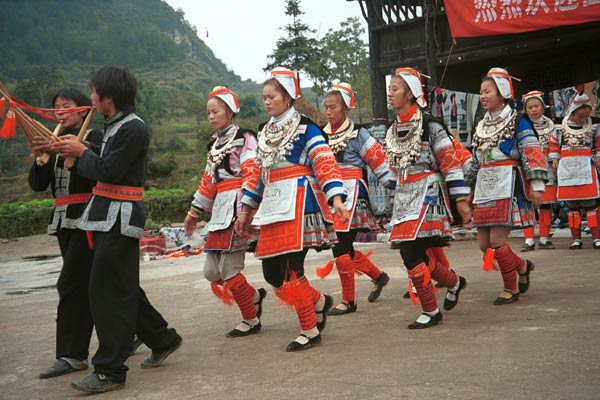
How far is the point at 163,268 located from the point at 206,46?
148m

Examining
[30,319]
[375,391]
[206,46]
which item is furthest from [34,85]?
[206,46]

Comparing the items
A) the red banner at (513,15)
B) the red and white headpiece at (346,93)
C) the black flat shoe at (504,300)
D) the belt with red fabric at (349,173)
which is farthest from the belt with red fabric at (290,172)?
the red banner at (513,15)

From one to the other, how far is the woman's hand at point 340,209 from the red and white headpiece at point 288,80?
897 mm

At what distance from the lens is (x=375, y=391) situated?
352cm

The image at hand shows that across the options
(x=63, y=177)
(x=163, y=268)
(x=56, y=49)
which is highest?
(x=56, y=49)

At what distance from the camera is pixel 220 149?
552cm

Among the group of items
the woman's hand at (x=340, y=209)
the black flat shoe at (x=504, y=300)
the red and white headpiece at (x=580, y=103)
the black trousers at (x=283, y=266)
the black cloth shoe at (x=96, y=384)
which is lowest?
the black flat shoe at (x=504, y=300)

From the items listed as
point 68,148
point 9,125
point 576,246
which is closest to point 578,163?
point 576,246

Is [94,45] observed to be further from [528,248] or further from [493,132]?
[493,132]

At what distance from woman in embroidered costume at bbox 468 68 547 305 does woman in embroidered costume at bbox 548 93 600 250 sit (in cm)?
399

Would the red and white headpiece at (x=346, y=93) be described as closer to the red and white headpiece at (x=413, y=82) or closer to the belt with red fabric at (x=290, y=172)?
the red and white headpiece at (x=413, y=82)

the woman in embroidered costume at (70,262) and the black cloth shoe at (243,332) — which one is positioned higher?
the woman in embroidered costume at (70,262)

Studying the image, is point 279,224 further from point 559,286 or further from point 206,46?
point 206,46

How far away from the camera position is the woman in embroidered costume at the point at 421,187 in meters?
5.13
